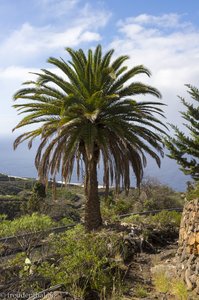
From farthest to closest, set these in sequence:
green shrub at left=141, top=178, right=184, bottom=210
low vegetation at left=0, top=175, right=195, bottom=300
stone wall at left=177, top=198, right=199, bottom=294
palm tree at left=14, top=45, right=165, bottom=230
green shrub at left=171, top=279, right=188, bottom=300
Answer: green shrub at left=141, top=178, right=184, bottom=210 → palm tree at left=14, top=45, right=165, bottom=230 → stone wall at left=177, top=198, right=199, bottom=294 → low vegetation at left=0, top=175, right=195, bottom=300 → green shrub at left=171, top=279, right=188, bottom=300

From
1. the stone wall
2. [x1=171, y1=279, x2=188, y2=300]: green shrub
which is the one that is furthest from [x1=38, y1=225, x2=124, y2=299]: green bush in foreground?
the stone wall

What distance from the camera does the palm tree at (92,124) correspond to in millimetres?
16312

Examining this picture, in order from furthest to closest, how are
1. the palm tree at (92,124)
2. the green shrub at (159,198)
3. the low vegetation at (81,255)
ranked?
the green shrub at (159,198) < the palm tree at (92,124) < the low vegetation at (81,255)

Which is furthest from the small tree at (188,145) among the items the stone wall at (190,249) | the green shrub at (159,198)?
the green shrub at (159,198)

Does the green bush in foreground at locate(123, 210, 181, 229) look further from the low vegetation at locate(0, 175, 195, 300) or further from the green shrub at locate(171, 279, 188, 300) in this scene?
the green shrub at locate(171, 279, 188, 300)

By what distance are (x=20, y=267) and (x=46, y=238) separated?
2.53 meters

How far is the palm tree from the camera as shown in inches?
642

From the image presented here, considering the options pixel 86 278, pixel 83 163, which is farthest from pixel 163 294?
pixel 83 163

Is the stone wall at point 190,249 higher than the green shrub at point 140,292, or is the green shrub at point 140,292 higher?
the stone wall at point 190,249

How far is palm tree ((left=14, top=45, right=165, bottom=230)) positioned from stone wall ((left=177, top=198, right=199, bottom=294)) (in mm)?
4349

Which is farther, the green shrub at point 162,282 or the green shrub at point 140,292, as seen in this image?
the green shrub at point 162,282

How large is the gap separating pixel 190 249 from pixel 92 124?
6.60m

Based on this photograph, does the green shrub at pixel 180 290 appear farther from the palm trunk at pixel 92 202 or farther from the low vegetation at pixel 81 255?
the palm trunk at pixel 92 202

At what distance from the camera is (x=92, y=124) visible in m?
16.5
